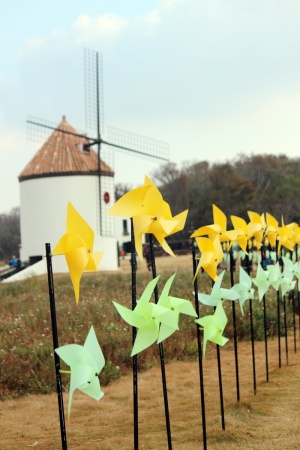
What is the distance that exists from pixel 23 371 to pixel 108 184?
19162 millimetres

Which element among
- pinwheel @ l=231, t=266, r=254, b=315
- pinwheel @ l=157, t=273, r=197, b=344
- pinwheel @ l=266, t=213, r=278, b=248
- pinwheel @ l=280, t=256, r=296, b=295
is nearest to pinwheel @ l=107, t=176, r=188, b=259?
pinwheel @ l=157, t=273, r=197, b=344

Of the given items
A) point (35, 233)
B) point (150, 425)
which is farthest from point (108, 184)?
point (150, 425)

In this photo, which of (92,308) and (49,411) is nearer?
(49,411)

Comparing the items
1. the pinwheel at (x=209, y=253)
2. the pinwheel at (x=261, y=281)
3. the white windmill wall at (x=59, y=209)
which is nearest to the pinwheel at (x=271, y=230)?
the pinwheel at (x=261, y=281)

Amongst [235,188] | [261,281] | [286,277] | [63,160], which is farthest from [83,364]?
[235,188]

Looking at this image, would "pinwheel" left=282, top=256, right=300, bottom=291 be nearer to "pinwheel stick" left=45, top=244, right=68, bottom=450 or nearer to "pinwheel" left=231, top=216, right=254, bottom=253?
"pinwheel" left=231, top=216, right=254, bottom=253

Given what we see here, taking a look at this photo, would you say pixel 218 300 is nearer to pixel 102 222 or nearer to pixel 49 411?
pixel 49 411

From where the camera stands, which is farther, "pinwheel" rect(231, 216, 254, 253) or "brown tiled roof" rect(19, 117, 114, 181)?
"brown tiled roof" rect(19, 117, 114, 181)

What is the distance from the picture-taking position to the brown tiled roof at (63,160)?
2557 centimetres

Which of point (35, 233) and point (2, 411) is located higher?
point (35, 233)

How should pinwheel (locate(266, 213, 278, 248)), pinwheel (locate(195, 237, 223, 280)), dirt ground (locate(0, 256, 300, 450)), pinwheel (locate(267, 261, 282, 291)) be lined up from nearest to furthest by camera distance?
pinwheel (locate(195, 237, 223, 280)) < dirt ground (locate(0, 256, 300, 450)) < pinwheel (locate(267, 261, 282, 291)) < pinwheel (locate(266, 213, 278, 248))

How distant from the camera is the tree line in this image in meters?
47.7

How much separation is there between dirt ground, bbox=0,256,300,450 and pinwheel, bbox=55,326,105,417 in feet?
5.26

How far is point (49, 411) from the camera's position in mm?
6227
